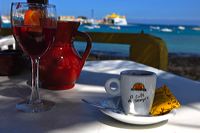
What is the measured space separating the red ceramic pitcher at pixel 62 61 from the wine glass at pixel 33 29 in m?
0.14

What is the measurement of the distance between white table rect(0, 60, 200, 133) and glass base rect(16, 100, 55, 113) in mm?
12

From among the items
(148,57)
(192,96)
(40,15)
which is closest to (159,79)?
(192,96)

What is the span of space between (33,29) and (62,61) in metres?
0.19

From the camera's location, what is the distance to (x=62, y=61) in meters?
0.81

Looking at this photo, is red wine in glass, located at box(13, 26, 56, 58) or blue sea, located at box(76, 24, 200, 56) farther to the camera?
blue sea, located at box(76, 24, 200, 56)

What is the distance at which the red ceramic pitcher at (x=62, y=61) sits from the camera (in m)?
0.80

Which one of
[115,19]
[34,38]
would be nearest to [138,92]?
[34,38]

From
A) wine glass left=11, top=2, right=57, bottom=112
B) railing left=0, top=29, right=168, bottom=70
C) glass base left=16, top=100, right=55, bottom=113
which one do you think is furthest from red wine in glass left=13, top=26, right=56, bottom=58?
railing left=0, top=29, right=168, bottom=70

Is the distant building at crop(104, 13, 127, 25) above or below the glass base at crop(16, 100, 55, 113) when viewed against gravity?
below

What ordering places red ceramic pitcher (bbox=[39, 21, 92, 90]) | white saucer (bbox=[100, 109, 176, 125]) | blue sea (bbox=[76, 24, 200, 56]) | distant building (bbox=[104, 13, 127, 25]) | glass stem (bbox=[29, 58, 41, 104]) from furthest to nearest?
distant building (bbox=[104, 13, 127, 25]) → blue sea (bbox=[76, 24, 200, 56]) → red ceramic pitcher (bbox=[39, 21, 92, 90]) → glass stem (bbox=[29, 58, 41, 104]) → white saucer (bbox=[100, 109, 176, 125])

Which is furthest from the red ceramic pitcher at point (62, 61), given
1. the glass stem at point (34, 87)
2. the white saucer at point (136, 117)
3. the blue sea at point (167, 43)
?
the blue sea at point (167, 43)

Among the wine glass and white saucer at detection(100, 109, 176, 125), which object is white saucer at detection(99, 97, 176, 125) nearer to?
white saucer at detection(100, 109, 176, 125)

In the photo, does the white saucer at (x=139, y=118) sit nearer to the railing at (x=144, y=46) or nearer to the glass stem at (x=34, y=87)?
the glass stem at (x=34, y=87)

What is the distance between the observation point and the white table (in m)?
0.54
